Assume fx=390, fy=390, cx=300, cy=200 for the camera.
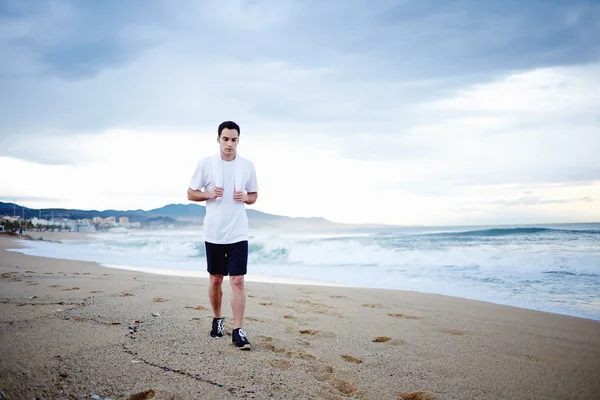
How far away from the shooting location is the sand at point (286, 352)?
8.16 ft

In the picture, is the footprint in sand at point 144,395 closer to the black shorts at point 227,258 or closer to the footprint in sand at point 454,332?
the black shorts at point 227,258

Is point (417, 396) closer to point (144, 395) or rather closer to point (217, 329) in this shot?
point (144, 395)

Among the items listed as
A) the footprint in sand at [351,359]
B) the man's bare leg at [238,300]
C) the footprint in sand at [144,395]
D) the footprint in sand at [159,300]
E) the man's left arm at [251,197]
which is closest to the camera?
the footprint in sand at [144,395]

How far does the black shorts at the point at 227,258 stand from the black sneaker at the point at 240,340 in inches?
20.2

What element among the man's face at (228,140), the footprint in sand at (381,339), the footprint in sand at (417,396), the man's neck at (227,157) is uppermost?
the man's face at (228,140)

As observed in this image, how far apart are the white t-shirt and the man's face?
0.37 ft

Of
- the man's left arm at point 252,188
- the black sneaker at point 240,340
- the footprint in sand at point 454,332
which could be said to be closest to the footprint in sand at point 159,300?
the black sneaker at point 240,340

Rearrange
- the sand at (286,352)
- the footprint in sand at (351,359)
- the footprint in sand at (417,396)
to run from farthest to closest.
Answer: the footprint in sand at (351,359)
the footprint in sand at (417,396)
the sand at (286,352)

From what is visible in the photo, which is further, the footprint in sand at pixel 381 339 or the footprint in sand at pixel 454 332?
the footprint in sand at pixel 454 332

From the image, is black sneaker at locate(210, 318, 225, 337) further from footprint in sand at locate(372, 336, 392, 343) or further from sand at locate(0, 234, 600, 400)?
footprint in sand at locate(372, 336, 392, 343)

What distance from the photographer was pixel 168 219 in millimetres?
112375

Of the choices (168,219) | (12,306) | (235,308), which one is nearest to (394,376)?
(235,308)

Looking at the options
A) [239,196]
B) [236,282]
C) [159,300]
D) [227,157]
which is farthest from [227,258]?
[159,300]

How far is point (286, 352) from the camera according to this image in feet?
10.8
